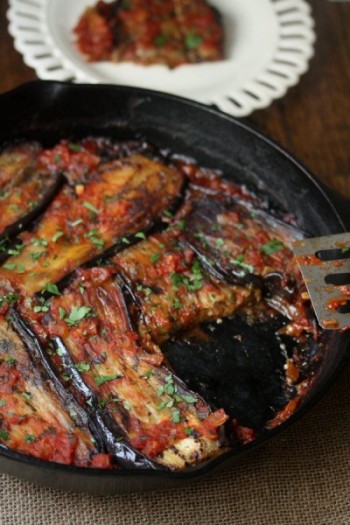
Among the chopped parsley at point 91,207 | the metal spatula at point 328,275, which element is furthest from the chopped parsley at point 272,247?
the chopped parsley at point 91,207

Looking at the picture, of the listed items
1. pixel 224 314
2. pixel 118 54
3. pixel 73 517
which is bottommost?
pixel 73 517

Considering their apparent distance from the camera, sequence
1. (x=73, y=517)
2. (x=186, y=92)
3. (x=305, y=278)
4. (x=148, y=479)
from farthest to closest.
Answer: (x=186, y=92) < (x=305, y=278) < (x=73, y=517) < (x=148, y=479)

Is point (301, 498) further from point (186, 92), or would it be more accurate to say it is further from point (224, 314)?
point (186, 92)

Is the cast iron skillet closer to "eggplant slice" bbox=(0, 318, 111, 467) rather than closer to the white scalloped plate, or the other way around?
the white scalloped plate

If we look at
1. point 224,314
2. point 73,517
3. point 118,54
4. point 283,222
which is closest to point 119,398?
point 73,517

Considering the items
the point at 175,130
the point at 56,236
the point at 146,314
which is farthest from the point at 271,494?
the point at 175,130

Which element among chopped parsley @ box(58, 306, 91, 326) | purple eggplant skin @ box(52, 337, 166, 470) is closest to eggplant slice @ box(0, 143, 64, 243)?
chopped parsley @ box(58, 306, 91, 326)

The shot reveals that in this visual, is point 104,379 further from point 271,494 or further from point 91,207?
point 91,207

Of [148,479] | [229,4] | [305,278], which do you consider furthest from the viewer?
[229,4]
